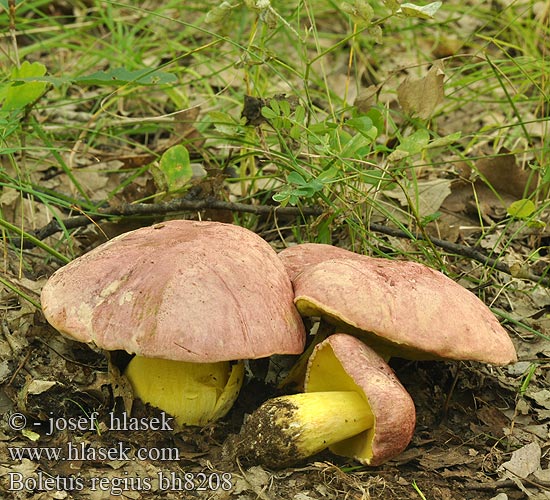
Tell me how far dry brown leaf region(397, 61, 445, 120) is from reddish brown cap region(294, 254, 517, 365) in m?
1.13

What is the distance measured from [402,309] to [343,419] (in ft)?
1.23

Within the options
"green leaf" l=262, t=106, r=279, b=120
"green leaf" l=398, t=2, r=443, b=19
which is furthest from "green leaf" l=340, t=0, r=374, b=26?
"green leaf" l=262, t=106, r=279, b=120

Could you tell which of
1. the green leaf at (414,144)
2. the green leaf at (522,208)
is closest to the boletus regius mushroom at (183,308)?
the green leaf at (414,144)

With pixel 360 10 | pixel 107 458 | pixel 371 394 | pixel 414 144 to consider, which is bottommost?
pixel 107 458

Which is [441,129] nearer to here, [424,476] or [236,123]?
[236,123]

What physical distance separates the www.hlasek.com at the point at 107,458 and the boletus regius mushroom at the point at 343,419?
17cm

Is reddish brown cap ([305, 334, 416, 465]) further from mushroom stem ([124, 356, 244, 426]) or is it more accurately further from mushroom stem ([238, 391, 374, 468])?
mushroom stem ([124, 356, 244, 426])

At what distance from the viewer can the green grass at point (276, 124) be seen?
3.04 m

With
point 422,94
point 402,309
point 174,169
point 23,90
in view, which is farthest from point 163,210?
point 402,309

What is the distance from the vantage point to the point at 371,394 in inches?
86.0

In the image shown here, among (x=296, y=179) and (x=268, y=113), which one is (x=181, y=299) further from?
(x=268, y=113)

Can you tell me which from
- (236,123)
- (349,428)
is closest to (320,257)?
(349,428)

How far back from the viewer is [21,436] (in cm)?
239

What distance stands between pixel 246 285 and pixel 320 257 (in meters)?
0.47
